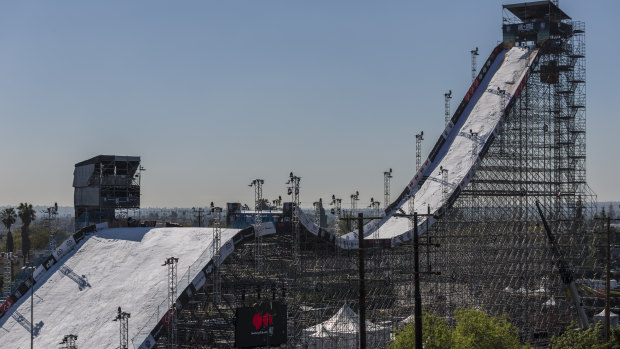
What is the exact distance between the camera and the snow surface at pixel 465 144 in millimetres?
71562

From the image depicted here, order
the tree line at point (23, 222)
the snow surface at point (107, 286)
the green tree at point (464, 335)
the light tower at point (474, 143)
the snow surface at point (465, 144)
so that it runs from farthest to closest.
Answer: the tree line at point (23, 222) < the light tower at point (474, 143) < the snow surface at point (465, 144) < the snow surface at point (107, 286) < the green tree at point (464, 335)

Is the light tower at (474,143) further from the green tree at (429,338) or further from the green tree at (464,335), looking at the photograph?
the green tree at (429,338)

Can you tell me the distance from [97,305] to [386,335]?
21.6 metres

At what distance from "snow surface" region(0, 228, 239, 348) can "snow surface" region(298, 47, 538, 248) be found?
15234mm

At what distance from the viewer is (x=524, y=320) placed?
69625 millimetres

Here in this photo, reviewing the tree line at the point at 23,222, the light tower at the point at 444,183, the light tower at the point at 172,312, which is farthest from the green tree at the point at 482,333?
the tree line at the point at 23,222

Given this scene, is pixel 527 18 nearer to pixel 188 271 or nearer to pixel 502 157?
pixel 502 157

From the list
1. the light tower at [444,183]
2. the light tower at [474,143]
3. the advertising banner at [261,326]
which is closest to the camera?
the advertising banner at [261,326]

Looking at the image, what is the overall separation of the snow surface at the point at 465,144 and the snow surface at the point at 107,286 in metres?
15.2

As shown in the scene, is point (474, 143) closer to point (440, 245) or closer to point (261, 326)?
point (440, 245)

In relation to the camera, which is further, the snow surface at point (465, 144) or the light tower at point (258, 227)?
the snow surface at point (465, 144)

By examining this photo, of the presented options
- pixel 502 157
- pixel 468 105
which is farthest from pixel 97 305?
pixel 468 105

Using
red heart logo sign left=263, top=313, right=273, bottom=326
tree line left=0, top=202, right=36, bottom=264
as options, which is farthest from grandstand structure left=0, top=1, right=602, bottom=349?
tree line left=0, top=202, right=36, bottom=264

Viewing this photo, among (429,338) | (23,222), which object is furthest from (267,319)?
(23,222)
